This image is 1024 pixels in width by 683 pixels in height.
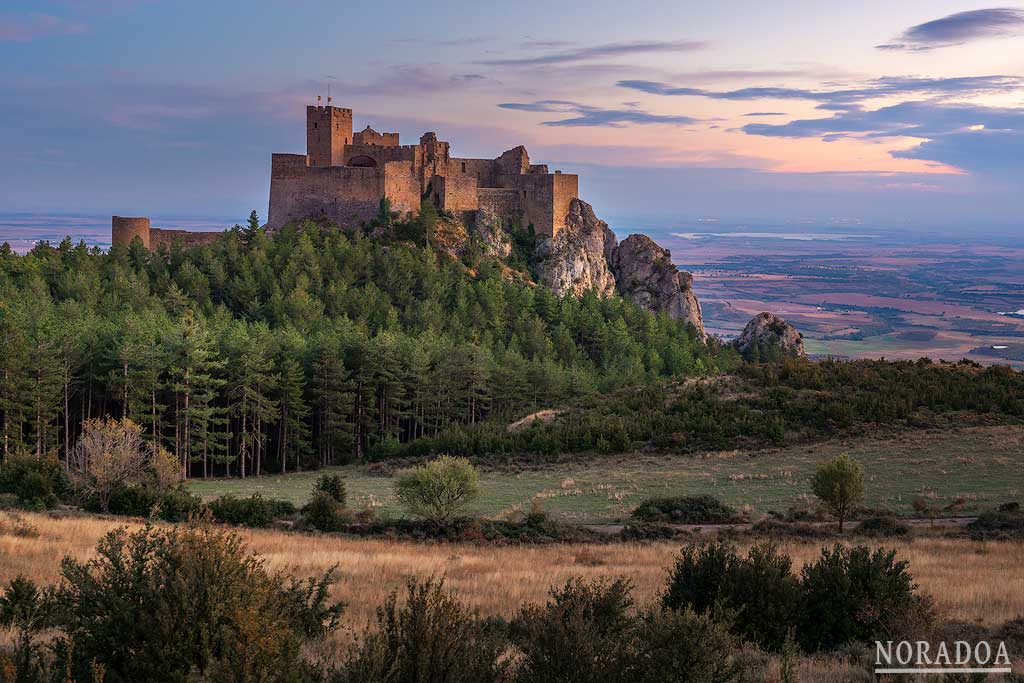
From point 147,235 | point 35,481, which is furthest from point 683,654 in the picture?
point 147,235

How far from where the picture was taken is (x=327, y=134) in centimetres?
6469

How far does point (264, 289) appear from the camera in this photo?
189 feet

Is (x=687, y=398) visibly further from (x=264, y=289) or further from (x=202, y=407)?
(x=264, y=289)

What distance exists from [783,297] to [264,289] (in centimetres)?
10082

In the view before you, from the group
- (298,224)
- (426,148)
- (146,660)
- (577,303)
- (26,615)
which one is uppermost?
(426,148)

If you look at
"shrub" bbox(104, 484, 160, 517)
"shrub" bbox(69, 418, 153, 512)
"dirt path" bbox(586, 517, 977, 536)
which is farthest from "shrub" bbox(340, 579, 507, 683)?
"shrub" bbox(69, 418, 153, 512)

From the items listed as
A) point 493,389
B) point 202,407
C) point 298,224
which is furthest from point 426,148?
point 202,407

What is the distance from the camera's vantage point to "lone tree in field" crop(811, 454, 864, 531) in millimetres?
19969

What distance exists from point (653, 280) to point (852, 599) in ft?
231

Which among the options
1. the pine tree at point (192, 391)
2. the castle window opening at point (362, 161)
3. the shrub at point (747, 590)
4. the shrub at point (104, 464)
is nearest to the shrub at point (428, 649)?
the shrub at point (747, 590)

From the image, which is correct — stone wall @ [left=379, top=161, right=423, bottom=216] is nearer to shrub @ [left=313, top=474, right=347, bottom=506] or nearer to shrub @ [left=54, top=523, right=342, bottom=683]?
shrub @ [left=313, top=474, right=347, bottom=506]

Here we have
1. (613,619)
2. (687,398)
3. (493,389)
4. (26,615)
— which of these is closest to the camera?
(613,619)

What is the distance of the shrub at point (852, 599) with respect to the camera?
9.72 metres

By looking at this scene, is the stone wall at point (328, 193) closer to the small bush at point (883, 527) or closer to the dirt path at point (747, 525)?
the dirt path at point (747, 525)
